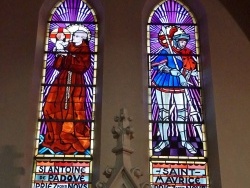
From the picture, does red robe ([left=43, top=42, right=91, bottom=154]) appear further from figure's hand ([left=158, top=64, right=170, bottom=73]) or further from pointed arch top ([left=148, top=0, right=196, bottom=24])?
pointed arch top ([left=148, top=0, right=196, bottom=24])

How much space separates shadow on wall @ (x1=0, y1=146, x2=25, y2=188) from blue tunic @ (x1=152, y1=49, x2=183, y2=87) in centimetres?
229

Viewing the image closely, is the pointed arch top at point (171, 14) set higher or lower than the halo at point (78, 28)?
higher

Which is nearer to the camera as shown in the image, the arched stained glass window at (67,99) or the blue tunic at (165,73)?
the arched stained glass window at (67,99)

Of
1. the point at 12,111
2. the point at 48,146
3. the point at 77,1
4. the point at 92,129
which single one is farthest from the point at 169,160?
the point at 77,1

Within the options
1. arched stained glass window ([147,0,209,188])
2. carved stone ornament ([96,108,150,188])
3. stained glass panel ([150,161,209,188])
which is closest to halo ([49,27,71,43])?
arched stained glass window ([147,0,209,188])

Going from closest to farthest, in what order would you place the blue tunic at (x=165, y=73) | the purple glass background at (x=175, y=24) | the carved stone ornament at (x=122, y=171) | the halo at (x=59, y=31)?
the carved stone ornament at (x=122, y=171), the purple glass background at (x=175, y=24), the blue tunic at (x=165, y=73), the halo at (x=59, y=31)

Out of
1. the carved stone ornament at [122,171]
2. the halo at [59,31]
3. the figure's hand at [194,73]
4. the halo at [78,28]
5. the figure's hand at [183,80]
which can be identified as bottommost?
the carved stone ornament at [122,171]

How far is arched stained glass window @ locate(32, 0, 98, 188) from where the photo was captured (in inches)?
288

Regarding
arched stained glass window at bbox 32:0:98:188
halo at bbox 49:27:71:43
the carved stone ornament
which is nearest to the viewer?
the carved stone ornament

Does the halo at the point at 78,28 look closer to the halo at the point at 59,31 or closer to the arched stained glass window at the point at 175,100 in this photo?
the halo at the point at 59,31

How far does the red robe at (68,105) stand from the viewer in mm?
7520

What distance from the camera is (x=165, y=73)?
8078 millimetres

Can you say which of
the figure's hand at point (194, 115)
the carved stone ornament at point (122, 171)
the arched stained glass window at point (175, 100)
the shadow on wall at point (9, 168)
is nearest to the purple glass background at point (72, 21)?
the arched stained glass window at point (175, 100)

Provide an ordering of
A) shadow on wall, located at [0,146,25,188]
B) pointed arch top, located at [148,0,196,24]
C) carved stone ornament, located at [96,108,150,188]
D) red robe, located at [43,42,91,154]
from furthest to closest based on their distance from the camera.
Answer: pointed arch top, located at [148,0,196,24] → red robe, located at [43,42,91,154] → shadow on wall, located at [0,146,25,188] → carved stone ornament, located at [96,108,150,188]
